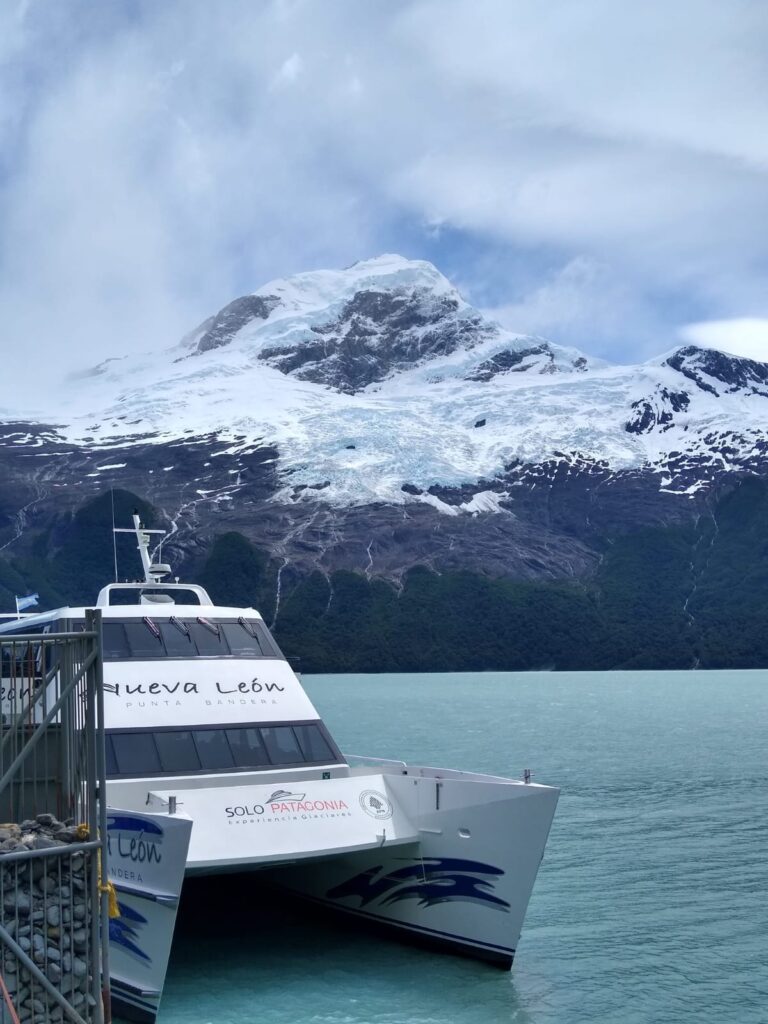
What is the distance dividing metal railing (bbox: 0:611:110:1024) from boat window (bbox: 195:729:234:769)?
19.1 ft

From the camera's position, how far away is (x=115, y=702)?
15766 millimetres

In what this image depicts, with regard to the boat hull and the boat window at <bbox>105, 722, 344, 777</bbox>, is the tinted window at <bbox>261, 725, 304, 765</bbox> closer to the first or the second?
the boat window at <bbox>105, 722, 344, 777</bbox>

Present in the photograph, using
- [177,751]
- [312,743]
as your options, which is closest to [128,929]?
[177,751]

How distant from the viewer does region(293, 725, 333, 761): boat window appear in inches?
644

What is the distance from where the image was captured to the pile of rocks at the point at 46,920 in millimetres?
8422

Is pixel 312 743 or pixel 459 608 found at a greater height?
pixel 459 608

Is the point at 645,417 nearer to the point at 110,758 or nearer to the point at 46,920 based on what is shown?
the point at 110,758

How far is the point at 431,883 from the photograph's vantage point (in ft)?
47.7

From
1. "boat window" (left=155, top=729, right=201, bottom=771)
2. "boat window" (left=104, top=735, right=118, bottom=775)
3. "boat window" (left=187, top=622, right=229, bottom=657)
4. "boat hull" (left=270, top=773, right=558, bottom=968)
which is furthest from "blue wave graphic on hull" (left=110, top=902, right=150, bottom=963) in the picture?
"boat window" (left=187, top=622, right=229, bottom=657)

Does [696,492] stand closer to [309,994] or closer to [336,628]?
[336,628]

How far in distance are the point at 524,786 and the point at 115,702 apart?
17.9 ft

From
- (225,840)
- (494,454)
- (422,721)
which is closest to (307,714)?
(225,840)

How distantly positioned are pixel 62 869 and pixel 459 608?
139m

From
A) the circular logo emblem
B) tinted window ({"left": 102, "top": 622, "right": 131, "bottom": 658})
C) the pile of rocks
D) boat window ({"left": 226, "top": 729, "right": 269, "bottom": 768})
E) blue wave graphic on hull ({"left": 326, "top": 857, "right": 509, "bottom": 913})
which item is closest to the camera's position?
the pile of rocks
